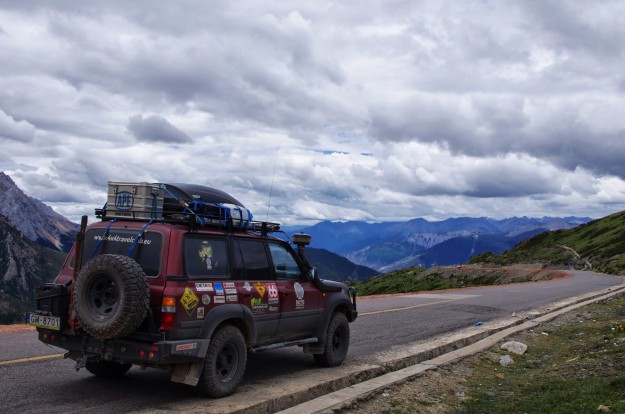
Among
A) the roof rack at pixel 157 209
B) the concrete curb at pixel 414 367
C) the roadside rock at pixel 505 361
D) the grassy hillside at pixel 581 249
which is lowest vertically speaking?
the roadside rock at pixel 505 361

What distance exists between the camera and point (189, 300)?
6.39m

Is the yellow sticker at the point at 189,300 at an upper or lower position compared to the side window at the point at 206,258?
lower

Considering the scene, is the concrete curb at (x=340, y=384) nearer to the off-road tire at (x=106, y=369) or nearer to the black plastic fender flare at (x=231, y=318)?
the black plastic fender flare at (x=231, y=318)

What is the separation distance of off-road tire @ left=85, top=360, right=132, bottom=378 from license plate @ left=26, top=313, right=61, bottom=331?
1.10 metres

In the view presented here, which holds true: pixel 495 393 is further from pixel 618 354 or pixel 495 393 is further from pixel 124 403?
pixel 124 403

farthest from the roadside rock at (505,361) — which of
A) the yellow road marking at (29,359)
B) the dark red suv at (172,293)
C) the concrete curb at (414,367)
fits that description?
the yellow road marking at (29,359)

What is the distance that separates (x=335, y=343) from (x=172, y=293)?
366 cm

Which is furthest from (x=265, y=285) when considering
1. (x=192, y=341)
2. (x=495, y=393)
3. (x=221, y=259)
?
(x=495, y=393)

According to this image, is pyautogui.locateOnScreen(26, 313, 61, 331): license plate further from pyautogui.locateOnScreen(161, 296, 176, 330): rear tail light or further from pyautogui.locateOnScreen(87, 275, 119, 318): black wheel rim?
pyautogui.locateOnScreen(161, 296, 176, 330): rear tail light

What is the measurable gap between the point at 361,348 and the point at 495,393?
3014mm

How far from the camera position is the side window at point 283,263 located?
26.5 feet

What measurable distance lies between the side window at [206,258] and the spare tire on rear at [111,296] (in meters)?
0.63

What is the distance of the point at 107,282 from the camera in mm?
6406

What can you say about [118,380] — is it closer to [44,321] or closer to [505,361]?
[44,321]
